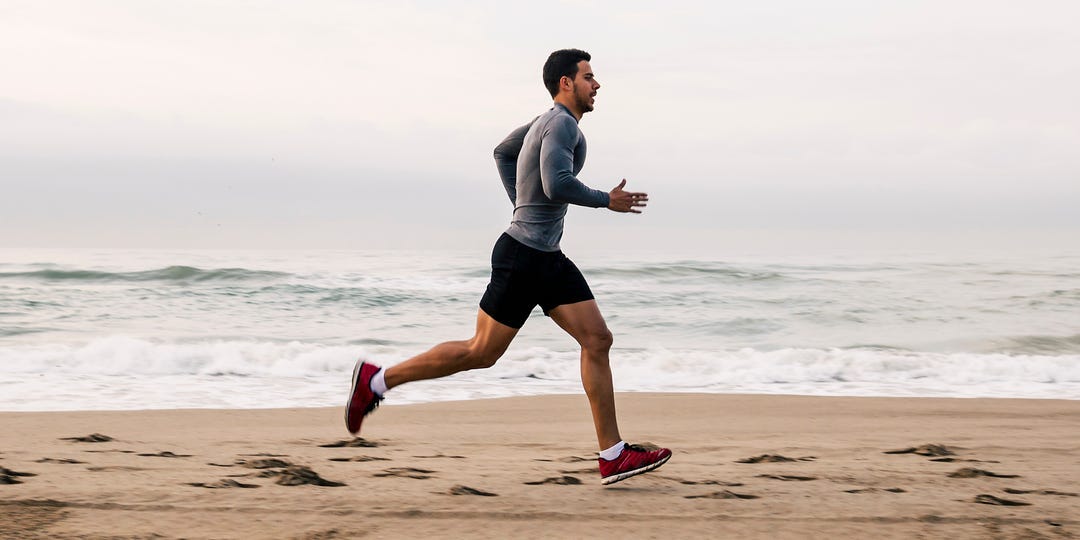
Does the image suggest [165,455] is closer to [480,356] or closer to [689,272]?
[480,356]

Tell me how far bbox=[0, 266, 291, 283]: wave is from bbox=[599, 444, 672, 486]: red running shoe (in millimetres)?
16505

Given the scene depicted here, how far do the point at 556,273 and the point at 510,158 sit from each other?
2.02 feet

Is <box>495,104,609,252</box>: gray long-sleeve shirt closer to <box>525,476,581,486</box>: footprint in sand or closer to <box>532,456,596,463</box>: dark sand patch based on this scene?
<box>525,476,581,486</box>: footprint in sand

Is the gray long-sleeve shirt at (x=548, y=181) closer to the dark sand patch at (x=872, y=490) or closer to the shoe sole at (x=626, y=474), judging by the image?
the shoe sole at (x=626, y=474)

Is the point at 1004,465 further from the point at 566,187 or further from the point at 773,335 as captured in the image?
the point at 773,335

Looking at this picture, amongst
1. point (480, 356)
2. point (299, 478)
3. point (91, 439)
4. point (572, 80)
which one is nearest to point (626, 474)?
point (480, 356)

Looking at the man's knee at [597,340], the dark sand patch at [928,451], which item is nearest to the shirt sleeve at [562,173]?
the man's knee at [597,340]

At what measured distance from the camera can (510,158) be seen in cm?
406

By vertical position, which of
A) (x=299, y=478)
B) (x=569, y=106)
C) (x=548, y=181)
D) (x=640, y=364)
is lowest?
(x=640, y=364)

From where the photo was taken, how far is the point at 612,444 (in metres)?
3.81

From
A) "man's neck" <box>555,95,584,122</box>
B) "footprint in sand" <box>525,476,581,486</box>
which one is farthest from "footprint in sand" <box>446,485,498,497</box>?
"man's neck" <box>555,95,584,122</box>

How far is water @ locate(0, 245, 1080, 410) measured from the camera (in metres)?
8.94

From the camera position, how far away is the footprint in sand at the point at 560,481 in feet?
13.0

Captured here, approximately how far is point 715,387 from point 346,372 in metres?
3.90
